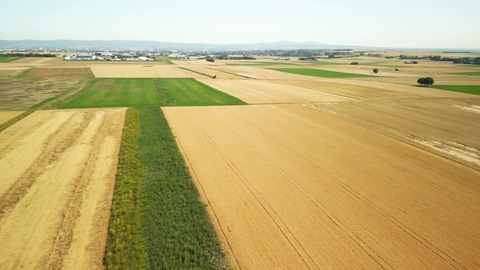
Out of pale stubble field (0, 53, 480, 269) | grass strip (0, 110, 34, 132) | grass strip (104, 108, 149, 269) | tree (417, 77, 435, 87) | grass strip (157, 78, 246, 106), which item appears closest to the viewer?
grass strip (104, 108, 149, 269)

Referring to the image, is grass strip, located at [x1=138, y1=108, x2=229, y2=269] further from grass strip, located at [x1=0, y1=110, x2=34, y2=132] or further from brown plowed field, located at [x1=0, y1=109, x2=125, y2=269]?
grass strip, located at [x1=0, y1=110, x2=34, y2=132]

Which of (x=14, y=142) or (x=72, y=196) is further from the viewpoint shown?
(x=14, y=142)

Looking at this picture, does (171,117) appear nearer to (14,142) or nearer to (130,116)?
(130,116)

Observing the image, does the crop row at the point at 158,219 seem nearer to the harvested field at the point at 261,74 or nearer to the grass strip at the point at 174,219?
the grass strip at the point at 174,219

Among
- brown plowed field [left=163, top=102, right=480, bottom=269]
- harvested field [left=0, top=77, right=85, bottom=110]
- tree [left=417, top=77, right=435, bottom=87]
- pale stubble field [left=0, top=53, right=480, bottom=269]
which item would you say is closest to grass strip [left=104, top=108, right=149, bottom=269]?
pale stubble field [left=0, top=53, right=480, bottom=269]

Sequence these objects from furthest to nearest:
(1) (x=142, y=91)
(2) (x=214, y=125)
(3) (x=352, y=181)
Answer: (1) (x=142, y=91)
(2) (x=214, y=125)
(3) (x=352, y=181)

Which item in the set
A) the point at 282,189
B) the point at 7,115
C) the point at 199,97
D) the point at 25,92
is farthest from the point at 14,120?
the point at 282,189

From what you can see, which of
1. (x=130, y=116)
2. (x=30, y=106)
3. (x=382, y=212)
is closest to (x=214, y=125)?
(x=130, y=116)
